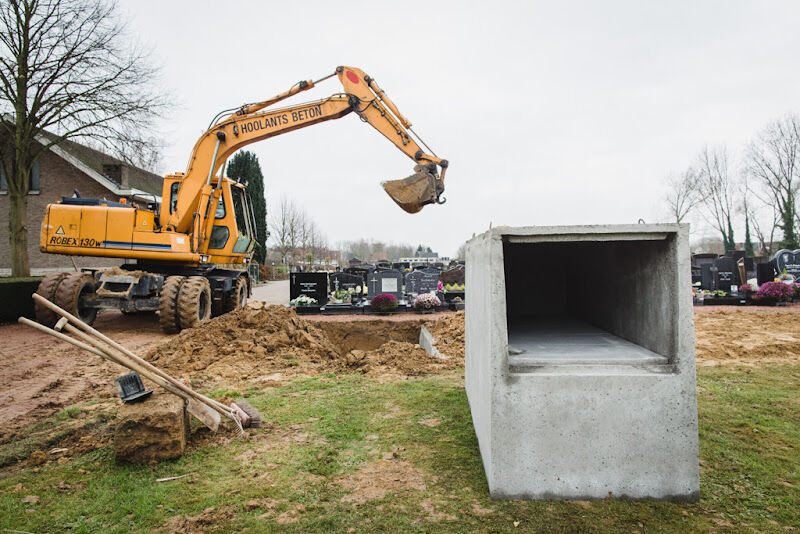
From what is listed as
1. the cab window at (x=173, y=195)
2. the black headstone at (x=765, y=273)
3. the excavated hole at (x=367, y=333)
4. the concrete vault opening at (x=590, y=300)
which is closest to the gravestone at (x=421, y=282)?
the excavated hole at (x=367, y=333)

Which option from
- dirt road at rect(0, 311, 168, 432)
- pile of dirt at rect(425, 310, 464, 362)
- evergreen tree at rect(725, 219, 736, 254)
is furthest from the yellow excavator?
evergreen tree at rect(725, 219, 736, 254)

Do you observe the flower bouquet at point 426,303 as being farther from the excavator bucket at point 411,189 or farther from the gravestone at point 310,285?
the excavator bucket at point 411,189

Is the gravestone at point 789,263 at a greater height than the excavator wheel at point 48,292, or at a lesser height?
greater

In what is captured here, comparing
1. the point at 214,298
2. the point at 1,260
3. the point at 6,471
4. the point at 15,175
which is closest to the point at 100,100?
the point at 15,175

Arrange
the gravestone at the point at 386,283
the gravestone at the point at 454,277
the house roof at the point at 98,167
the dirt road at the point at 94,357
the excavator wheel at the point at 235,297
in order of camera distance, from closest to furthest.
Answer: the dirt road at the point at 94,357
the excavator wheel at the point at 235,297
the gravestone at the point at 386,283
the house roof at the point at 98,167
the gravestone at the point at 454,277

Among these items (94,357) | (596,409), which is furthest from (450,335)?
(94,357)

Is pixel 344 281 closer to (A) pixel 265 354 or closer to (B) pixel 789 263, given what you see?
(A) pixel 265 354

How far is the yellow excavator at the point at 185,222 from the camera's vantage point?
10211 millimetres

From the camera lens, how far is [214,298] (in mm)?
12055

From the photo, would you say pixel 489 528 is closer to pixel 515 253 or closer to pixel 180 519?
pixel 180 519

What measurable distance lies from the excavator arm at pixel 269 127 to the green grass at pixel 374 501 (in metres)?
7.75

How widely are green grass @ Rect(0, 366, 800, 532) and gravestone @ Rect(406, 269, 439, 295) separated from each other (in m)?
12.7

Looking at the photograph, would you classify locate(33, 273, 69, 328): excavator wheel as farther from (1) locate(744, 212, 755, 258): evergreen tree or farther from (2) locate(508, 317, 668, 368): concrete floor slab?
(1) locate(744, 212, 755, 258): evergreen tree

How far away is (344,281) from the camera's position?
58.2ft
